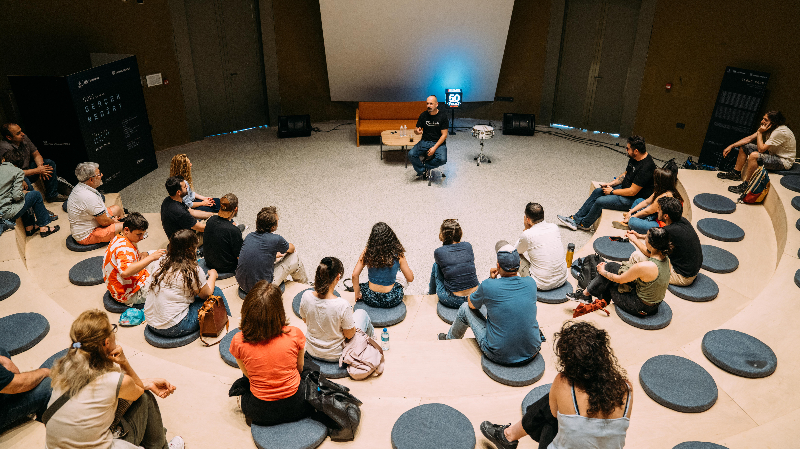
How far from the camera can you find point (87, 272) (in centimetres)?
536

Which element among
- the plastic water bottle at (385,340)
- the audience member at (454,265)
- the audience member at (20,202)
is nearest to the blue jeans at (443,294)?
the audience member at (454,265)

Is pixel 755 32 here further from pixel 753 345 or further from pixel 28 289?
pixel 28 289

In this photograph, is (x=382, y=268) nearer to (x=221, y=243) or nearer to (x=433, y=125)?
(x=221, y=243)

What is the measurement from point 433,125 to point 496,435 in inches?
242

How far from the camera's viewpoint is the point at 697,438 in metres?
3.38

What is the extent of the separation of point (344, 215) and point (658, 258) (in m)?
4.30

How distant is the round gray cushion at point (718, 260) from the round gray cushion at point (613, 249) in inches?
27.7

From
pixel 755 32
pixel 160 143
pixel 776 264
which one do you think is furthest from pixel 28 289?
pixel 755 32

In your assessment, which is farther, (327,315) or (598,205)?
(598,205)

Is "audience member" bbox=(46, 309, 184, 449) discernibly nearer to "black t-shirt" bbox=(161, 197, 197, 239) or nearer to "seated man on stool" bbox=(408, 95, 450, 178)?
"black t-shirt" bbox=(161, 197, 197, 239)

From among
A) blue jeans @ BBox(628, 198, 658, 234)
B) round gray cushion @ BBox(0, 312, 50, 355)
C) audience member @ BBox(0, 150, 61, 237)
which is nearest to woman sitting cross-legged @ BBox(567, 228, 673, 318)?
blue jeans @ BBox(628, 198, 658, 234)

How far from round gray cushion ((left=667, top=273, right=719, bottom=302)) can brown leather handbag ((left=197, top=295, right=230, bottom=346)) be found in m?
4.00

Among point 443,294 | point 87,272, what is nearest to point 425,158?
point 443,294

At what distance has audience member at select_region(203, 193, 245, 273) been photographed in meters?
5.25
